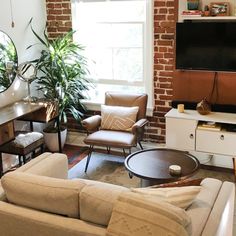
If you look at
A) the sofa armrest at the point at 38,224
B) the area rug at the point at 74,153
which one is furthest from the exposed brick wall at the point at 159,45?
the sofa armrest at the point at 38,224

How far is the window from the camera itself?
15.9ft

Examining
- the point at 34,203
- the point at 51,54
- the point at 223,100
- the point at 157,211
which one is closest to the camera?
the point at 157,211

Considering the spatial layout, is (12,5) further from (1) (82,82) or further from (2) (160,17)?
(2) (160,17)

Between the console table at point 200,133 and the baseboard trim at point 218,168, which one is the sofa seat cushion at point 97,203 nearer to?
the console table at point 200,133

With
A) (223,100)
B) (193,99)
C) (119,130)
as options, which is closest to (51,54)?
(119,130)

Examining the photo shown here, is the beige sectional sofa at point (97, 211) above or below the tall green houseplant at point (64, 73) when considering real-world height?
below

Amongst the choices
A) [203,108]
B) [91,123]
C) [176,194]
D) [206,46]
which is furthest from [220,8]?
[176,194]

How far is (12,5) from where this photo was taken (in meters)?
4.70

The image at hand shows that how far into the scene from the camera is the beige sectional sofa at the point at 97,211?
1.89 meters

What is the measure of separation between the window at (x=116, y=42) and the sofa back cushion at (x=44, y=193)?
112 inches

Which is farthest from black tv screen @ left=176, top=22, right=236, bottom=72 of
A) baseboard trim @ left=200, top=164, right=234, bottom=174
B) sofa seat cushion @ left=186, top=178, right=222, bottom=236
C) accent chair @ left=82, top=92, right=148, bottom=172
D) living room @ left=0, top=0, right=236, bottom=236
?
sofa seat cushion @ left=186, top=178, right=222, bottom=236

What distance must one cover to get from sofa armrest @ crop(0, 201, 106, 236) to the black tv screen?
9.17 ft

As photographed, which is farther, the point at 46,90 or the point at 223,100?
the point at 46,90

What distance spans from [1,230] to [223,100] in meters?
3.04
